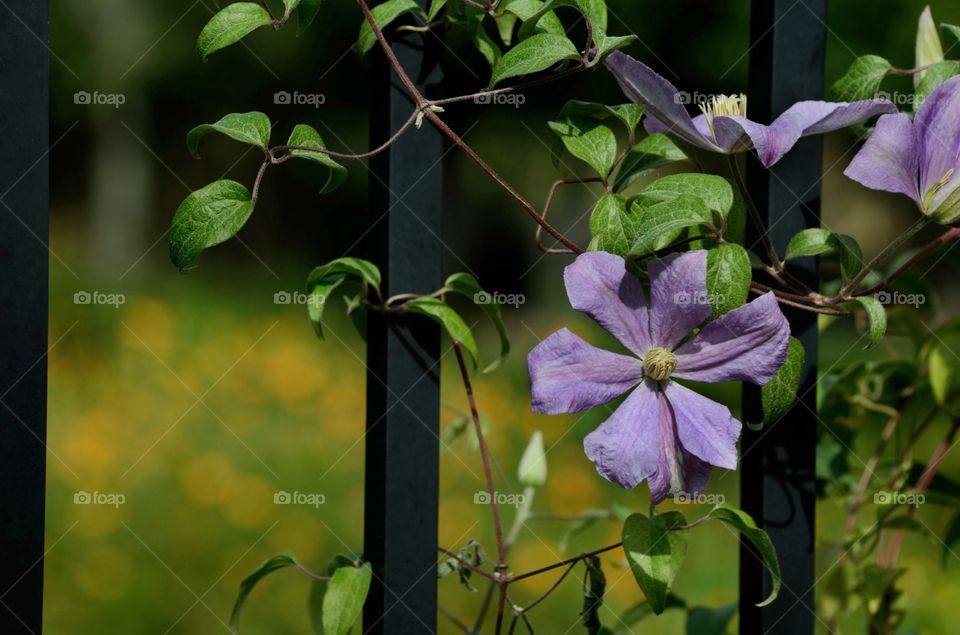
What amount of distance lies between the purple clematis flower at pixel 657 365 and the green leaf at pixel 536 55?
0.13 meters

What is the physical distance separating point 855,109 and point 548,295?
122 inches

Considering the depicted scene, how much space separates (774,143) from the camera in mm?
620

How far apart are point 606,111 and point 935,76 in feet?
0.85

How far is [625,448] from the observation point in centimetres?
61

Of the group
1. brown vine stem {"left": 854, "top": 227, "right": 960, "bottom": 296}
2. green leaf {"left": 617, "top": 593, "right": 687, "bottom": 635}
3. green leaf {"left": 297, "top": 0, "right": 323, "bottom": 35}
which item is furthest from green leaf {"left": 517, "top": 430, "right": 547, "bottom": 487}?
green leaf {"left": 297, "top": 0, "right": 323, "bottom": 35}

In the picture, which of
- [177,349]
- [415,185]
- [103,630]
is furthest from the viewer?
[177,349]

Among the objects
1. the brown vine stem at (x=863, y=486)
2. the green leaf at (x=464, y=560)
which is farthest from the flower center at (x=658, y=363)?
the brown vine stem at (x=863, y=486)

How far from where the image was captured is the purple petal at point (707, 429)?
0.62m

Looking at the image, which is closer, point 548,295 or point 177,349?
point 177,349

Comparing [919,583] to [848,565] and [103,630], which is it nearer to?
[848,565]

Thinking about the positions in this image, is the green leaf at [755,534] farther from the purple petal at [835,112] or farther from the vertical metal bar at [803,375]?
the purple petal at [835,112]

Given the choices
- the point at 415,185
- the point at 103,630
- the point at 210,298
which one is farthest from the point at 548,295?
the point at 415,185

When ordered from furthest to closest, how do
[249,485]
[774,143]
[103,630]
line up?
[249,485]
[103,630]
[774,143]

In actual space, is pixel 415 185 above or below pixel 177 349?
above
